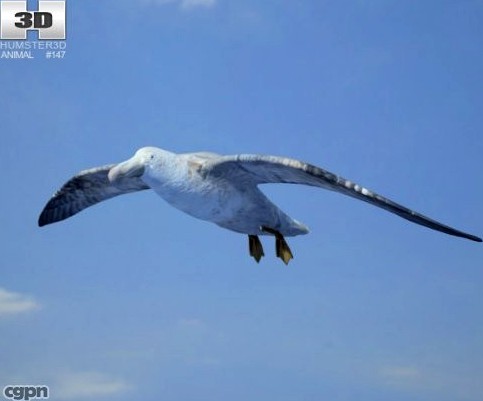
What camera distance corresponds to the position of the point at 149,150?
1309 centimetres

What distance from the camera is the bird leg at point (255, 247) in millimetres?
15328

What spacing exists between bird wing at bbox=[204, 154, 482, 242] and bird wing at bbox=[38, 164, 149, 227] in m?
2.49

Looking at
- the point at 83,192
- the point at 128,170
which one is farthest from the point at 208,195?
the point at 83,192

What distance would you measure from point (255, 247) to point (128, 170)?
3448 millimetres

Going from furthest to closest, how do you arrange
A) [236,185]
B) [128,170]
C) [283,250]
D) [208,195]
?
[283,250] < [236,185] < [208,195] < [128,170]

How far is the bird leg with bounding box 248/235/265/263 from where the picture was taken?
50.3ft

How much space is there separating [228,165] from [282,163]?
1006 millimetres

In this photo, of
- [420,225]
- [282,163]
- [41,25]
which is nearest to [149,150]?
[282,163]

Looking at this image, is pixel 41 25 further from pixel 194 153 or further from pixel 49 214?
pixel 194 153

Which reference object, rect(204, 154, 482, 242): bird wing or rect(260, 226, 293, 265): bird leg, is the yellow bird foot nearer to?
rect(260, 226, 293, 265): bird leg

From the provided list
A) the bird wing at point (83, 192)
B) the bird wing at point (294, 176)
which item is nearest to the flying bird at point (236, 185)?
the bird wing at point (294, 176)

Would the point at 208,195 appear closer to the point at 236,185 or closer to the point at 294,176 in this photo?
the point at 236,185

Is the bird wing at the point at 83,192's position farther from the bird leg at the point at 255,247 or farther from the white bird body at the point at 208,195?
the bird leg at the point at 255,247

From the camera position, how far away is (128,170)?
12.8m
